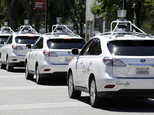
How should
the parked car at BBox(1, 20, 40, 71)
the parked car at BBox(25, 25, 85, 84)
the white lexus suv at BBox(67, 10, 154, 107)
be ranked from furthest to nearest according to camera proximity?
the parked car at BBox(1, 20, 40, 71), the parked car at BBox(25, 25, 85, 84), the white lexus suv at BBox(67, 10, 154, 107)

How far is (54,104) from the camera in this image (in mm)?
10484

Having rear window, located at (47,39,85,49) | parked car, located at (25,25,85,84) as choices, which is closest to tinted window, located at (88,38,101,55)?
parked car, located at (25,25,85,84)

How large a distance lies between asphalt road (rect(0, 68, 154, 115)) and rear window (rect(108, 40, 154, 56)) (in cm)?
119

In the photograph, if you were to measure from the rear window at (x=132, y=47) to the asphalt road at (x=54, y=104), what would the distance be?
46.8 inches

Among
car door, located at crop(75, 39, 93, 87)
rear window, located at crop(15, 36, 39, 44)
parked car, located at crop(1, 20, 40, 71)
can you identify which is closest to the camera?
car door, located at crop(75, 39, 93, 87)

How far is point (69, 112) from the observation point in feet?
30.5

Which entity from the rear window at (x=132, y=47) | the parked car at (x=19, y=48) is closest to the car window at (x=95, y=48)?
the rear window at (x=132, y=47)

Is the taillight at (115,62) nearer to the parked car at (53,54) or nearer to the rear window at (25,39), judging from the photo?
the parked car at (53,54)

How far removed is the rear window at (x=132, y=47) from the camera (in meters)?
9.58

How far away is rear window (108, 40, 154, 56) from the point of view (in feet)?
31.4

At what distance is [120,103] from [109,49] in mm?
1756

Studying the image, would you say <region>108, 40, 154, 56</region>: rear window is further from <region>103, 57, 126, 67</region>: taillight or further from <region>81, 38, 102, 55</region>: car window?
<region>81, 38, 102, 55</region>: car window

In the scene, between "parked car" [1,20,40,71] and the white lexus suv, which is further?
"parked car" [1,20,40,71]

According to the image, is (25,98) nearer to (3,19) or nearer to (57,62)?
(57,62)
